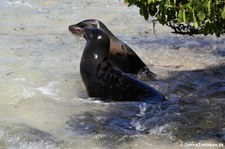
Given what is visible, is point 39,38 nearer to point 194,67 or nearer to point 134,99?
point 194,67

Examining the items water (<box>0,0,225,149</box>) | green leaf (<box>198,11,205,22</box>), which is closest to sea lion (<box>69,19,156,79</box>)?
water (<box>0,0,225,149</box>)

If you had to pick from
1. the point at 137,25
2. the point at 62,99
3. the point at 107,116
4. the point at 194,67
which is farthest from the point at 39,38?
the point at 107,116

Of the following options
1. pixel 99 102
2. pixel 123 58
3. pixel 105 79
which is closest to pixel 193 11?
pixel 99 102

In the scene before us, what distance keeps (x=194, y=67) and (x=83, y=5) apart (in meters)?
6.77

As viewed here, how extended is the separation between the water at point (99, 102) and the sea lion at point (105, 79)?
190 millimetres

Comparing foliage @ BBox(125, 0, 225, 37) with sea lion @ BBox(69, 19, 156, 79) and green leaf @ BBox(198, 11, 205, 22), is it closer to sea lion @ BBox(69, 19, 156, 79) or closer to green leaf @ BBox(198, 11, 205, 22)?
green leaf @ BBox(198, 11, 205, 22)

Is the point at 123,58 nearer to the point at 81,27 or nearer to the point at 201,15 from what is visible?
the point at 81,27

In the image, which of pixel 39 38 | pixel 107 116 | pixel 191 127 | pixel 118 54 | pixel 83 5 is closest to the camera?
pixel 191 127

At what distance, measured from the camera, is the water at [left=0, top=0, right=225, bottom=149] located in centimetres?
490

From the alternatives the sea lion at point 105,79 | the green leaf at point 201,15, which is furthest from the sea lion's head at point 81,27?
the green leaf at point 201,15

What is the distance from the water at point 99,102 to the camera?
490 centimetres

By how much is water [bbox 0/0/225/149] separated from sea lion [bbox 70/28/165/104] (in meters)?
0.19

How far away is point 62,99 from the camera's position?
644cm

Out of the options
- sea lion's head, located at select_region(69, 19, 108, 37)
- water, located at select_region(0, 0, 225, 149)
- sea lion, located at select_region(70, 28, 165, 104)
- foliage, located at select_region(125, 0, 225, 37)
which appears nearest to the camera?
foliage, located at select_region(125, 0, 225, 37)
